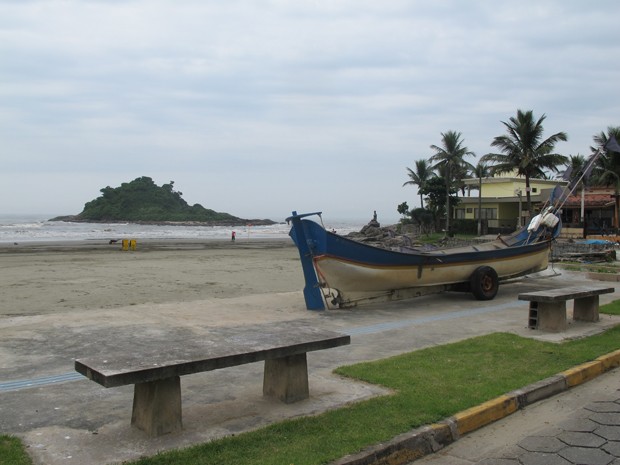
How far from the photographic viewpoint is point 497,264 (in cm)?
1300

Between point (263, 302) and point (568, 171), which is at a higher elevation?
point (568, 171)

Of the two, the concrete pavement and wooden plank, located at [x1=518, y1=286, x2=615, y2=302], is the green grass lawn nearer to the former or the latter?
the concrete pavement

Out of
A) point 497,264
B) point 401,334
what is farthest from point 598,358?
point 497,264

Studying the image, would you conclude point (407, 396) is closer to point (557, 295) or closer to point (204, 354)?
point (204, 354)

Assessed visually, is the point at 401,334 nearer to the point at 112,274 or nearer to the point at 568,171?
the point at 568,171

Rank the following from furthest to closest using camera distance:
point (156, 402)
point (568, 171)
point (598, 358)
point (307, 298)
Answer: point (568, 171) → point (307, 298) → point (598, 358) → point (156, 402)

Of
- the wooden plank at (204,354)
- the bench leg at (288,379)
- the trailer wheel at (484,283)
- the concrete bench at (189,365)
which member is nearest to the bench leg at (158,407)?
the concrete bench at (189,365)

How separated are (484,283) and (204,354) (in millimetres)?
8946

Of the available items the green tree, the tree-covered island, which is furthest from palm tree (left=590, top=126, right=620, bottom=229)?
the tree-covered island

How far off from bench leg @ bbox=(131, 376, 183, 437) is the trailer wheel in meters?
8.86

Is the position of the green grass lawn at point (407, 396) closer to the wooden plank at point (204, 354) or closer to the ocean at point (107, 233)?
the wooden plank at point (204, 354)

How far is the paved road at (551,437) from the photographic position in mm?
4277

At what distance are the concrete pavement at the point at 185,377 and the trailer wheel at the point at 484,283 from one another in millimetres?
296

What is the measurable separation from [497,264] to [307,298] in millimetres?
4832
